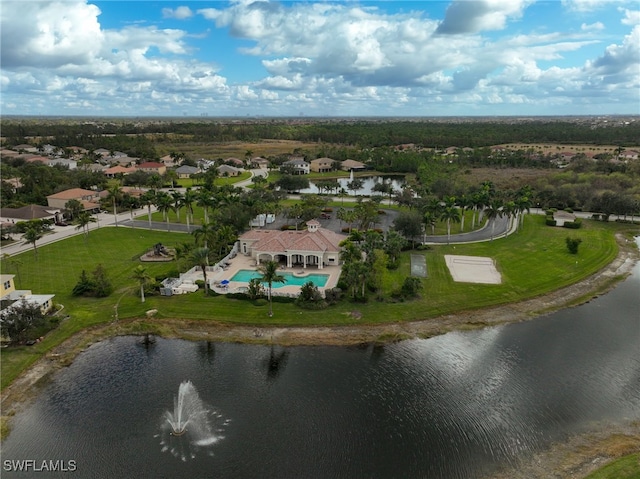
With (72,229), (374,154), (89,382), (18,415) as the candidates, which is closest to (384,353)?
(89,382)

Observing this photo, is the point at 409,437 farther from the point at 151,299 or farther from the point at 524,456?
the point at 151,299

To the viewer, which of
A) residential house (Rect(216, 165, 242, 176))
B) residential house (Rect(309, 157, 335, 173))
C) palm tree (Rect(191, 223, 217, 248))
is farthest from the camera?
residential house (Rect(309, 157, 335, 173))

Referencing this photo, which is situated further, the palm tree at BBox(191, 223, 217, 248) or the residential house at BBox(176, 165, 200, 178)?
the residential house at BBox(176, 165, 200, 178)

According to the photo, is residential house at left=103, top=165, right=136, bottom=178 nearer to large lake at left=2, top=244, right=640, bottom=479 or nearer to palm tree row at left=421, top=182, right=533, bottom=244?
palm tree row at left=421, top=182, right=533, bottom=244

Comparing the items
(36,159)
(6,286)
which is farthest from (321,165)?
(6,286)

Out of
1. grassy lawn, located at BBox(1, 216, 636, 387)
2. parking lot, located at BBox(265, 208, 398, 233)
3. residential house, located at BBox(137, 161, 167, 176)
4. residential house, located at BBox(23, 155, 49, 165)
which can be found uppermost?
residential house, located at BBox(23, 155, 49, 165)

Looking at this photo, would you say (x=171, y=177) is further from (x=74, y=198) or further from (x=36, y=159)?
(x=36, y=159)

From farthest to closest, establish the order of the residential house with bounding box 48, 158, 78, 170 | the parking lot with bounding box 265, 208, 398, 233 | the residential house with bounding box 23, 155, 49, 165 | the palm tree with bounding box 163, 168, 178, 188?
the residential house with bounding box 48, 158, 78, 170, the residential house with bounding box 23, 155, 49, 165, the palm tree with bounding box 163, 168, 178, 188, the parking lot with bounding box 265, 208, 398, 233

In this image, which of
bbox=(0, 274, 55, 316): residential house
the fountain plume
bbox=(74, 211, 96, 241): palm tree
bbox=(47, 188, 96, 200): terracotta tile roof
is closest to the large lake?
the fountain plume
